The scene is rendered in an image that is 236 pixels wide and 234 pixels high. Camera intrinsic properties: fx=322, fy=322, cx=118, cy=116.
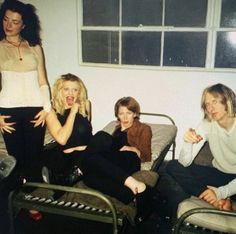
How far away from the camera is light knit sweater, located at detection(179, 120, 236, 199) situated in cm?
237

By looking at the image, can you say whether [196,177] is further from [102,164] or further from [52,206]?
[52,206]

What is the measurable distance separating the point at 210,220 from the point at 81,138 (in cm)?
120

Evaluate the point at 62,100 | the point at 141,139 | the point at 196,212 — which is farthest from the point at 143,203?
the point at 62,100

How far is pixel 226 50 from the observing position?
9.87 ft

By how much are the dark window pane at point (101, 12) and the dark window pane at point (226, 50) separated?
1019mm

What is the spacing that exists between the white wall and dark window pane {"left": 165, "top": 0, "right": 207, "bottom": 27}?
0.48 m

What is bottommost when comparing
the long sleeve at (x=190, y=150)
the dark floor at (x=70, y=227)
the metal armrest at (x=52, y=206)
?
the dark floor at (x=70, y=227)

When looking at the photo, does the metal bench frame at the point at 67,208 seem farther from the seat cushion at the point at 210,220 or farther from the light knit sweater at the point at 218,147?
the light knit sweater at the point at 218,147

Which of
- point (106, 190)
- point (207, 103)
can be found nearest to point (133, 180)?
point (106, 190)

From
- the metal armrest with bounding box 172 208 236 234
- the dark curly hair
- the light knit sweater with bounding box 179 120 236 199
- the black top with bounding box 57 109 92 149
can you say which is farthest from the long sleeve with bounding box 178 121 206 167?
the dark curly hair

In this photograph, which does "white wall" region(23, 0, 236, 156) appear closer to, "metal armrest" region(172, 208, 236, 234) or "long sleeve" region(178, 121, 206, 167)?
"long sleeve" region(178, 121, 206, 167)

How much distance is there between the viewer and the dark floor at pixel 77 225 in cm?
244

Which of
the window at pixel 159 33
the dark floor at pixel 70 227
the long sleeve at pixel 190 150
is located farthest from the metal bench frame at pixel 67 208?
the window at pixel 159 33

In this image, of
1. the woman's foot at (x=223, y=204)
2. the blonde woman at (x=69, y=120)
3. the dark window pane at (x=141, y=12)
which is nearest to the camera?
the woman's foot at (x=223, y=204)
